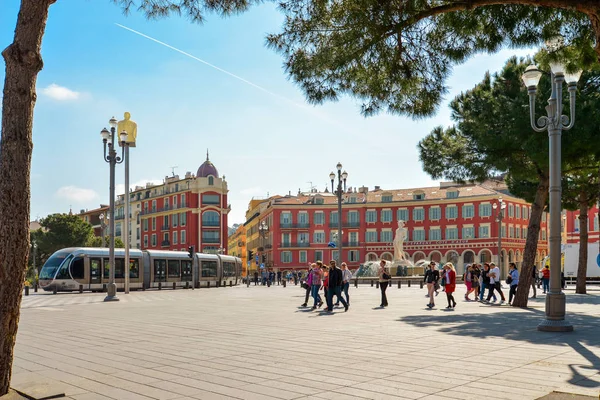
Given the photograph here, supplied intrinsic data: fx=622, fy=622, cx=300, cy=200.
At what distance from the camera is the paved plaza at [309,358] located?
661 cm

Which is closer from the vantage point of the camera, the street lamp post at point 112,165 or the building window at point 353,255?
the street lamp post at point 112,165

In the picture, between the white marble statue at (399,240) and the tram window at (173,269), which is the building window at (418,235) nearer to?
the white marble statue at (399,240)

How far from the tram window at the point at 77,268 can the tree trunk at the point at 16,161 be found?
29.2m

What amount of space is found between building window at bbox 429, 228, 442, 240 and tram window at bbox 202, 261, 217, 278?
1590 inches

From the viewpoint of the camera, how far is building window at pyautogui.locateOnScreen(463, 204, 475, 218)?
7586 centimetres

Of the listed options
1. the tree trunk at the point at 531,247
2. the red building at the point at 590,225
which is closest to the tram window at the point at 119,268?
the tree trunk at the point at 531,247

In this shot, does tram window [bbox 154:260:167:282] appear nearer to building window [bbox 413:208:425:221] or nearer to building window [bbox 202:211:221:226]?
building window [bbox 202:211:221:226]

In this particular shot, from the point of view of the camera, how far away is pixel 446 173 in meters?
21.6

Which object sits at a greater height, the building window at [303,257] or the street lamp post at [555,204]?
the street lamp post at [555,204]

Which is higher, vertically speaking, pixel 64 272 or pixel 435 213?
pixel 435 213

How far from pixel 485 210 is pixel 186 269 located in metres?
44.6

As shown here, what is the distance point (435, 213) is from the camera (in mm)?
79062

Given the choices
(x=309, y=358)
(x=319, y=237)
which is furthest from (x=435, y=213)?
(x=309, y=358)

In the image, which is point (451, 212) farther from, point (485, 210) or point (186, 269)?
point (186, 269)
